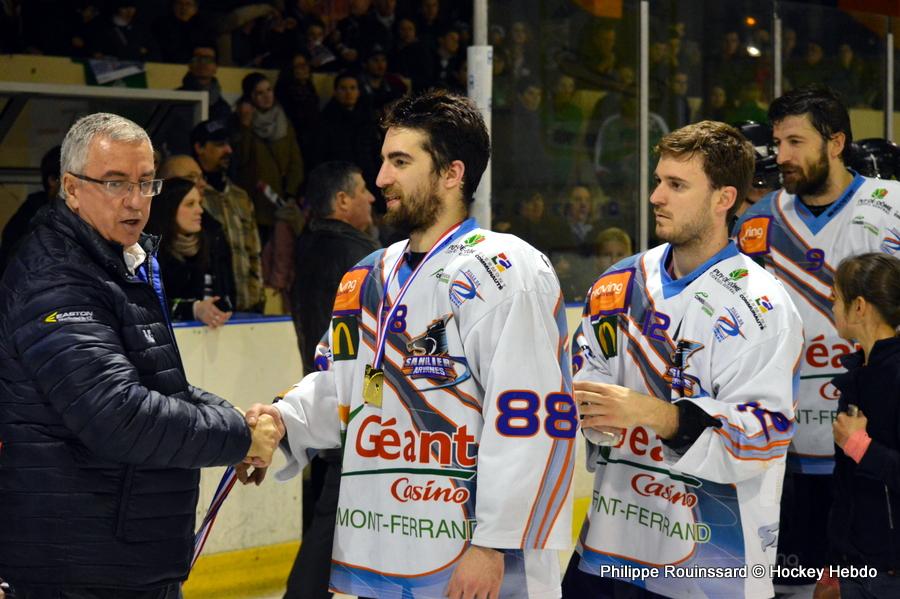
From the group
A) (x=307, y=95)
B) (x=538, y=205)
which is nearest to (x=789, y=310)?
(x=538, y=205)

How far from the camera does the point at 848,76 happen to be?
7934mm

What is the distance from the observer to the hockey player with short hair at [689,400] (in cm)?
292

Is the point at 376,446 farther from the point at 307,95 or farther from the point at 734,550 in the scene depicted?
the point at 307,95

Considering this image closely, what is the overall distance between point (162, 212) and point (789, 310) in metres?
2.84

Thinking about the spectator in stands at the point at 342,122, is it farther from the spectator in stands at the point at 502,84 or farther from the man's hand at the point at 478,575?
the man's hand at the point at 478,575

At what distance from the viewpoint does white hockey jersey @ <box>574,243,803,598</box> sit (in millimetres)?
2920

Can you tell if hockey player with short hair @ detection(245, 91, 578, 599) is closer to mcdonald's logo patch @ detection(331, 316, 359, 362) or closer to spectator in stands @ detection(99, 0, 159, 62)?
mcdonald's logo patch @ detection(331, 316, 359, 362)

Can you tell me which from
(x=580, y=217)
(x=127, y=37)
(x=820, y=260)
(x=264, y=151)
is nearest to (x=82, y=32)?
(x=127, y=37)

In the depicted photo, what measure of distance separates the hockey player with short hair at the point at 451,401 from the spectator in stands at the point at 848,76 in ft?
18.1

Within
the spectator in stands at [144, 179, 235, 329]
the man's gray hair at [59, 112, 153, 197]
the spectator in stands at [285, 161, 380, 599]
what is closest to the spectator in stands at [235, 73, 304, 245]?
the spectator in stands at [144, 179, 235, 329]

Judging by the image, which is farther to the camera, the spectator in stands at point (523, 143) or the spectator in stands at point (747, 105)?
the spectator in stands at point (747, 105)

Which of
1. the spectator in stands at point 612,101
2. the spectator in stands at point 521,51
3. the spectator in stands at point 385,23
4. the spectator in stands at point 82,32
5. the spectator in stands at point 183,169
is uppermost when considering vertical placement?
the spectator in stands at point 385,23

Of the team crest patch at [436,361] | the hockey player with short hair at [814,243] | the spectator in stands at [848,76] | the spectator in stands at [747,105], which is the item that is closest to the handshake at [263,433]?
the team crest patch at [436,361]

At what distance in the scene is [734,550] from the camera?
3.03 metres
